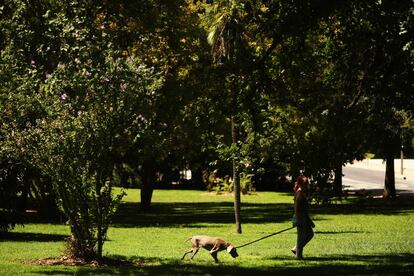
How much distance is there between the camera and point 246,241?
72.6 ft

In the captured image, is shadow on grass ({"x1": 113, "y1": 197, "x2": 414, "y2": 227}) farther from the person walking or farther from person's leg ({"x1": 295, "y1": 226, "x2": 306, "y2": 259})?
Result: the person walking

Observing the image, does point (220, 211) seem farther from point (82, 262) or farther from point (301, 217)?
point (82, 262)

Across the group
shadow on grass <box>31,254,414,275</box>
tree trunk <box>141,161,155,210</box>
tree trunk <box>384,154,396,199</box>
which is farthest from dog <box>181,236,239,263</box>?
tree trunk <box>384,154,396,199</box>

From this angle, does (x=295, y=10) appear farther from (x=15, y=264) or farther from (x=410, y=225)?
(x=410, y=225)

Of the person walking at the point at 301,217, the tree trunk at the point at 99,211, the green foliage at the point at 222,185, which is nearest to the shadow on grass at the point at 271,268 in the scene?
the person walking at the point at 301,217

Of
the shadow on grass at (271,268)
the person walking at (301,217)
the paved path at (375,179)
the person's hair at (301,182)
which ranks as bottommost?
the shadow on grass at (271,268)

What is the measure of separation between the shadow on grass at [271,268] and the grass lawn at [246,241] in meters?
0.02

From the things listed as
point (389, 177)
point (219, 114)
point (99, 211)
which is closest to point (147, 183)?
point (389, 177)

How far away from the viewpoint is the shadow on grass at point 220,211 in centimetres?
3031

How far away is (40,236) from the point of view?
2330cm

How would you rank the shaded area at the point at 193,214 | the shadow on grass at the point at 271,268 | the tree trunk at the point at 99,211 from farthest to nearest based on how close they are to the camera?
1. the shaded area at the point at 193,214
2. the tree trunk at the point at 99,211
3. the shadow on grass at the point at 271,268

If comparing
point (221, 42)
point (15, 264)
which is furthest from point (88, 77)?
point (221, 42)

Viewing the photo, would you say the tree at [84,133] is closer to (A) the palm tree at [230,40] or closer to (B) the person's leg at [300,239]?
(B) the person's leg at [300,239]

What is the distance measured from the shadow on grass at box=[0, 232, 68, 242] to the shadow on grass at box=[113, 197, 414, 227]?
4812 millimetres
